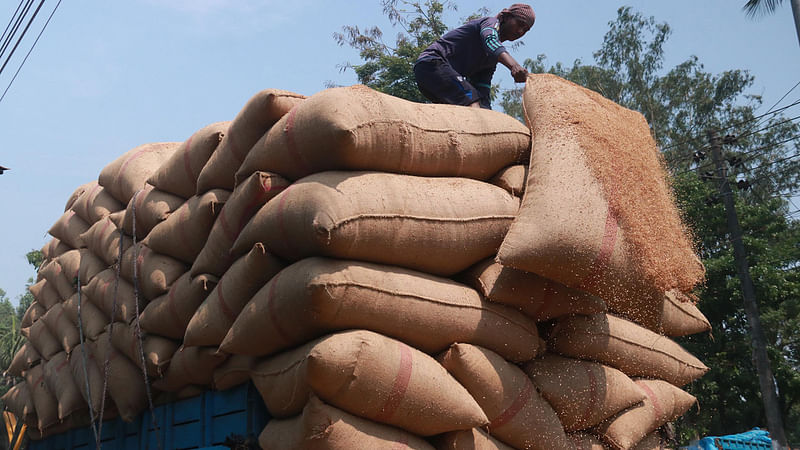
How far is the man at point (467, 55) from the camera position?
4105 mm

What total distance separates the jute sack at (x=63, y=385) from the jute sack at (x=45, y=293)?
512mm

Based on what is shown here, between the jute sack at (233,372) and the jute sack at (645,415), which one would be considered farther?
Answer: the jute sack at (645,415)

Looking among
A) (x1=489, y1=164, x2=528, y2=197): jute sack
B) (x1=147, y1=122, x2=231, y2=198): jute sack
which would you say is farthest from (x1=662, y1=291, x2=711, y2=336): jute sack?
(x1=147, y1=122, x2=231, y2=198): jute sack

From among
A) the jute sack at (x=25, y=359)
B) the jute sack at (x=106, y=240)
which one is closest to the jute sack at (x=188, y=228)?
the jute sack at (x=106, y=240)

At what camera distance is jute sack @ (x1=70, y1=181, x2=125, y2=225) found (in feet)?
15.6

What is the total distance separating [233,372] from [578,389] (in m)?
1.56

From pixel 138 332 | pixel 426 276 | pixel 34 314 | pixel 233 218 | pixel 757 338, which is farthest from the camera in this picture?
pixel 757 338

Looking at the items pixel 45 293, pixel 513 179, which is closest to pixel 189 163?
pixel 513 179

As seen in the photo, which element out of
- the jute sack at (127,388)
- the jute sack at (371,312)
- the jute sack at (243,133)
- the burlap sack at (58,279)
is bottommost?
the jute sack at (127,388)

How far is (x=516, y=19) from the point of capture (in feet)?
13.7

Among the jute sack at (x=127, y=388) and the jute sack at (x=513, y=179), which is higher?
the jute sack at (x=513, y=179)

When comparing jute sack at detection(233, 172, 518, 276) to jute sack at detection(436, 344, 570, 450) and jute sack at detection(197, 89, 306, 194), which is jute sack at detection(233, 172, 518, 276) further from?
jute sack at detection(197, 89, 306, 194)

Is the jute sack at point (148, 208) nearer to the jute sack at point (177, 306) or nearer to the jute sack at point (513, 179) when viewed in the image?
the jute sack at point (177, 306)

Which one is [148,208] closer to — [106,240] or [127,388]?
[106,240]
